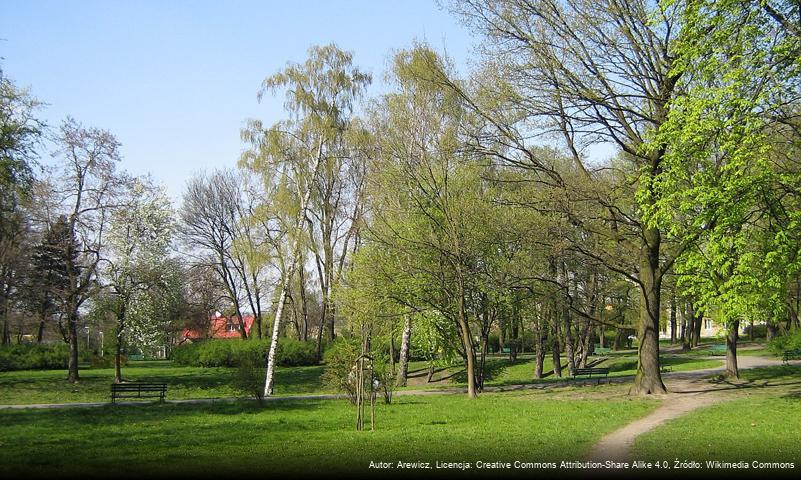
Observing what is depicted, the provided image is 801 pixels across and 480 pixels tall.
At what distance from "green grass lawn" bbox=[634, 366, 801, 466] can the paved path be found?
0.27 metres

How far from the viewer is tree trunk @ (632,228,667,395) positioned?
1817 centimetres

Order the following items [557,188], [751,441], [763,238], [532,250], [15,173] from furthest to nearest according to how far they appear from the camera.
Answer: [15,173]
[532,250]
[557,188]
[763,238]
[751,441]

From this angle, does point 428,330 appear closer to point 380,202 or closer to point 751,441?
point 380,202

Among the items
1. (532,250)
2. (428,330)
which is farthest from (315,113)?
(532,250)

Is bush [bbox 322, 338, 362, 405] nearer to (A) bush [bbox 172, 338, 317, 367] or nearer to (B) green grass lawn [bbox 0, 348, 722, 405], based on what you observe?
(B) green grass lawn [bbox 0, 348, 722, 405]

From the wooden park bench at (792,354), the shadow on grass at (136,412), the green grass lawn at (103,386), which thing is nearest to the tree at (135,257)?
the green grass lawn at (103,386)

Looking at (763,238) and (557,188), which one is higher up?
(557,188)

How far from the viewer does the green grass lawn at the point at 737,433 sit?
9469mm

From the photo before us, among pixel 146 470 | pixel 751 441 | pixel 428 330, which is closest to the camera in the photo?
pixel 146 470

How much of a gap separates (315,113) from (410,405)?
13.8m

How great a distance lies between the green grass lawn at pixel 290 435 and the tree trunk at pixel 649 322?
124 cm

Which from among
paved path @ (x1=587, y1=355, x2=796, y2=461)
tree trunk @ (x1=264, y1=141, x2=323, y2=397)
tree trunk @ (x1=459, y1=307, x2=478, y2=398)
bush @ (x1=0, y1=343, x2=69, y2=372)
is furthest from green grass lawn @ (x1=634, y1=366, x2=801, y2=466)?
bush @ (x1=0, y1=343, x2=69, y2=372)

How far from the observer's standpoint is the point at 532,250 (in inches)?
770

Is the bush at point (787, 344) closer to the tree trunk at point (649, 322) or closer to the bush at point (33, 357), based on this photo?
the tree trunk at point (649, 322)
